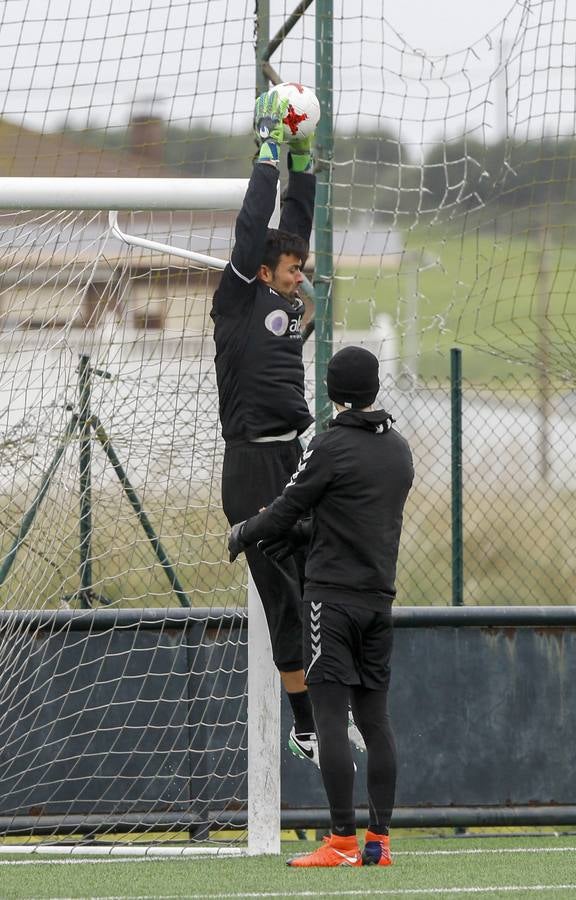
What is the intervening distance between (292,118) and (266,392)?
1.10m

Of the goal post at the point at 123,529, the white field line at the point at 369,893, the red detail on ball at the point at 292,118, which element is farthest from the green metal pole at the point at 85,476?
the white field line at the point at 369,893

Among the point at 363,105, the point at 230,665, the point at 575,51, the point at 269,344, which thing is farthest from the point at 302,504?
the point at 575,51

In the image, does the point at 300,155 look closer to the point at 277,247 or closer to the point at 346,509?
the point at 277,247

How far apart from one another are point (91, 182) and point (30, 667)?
99.4 inches

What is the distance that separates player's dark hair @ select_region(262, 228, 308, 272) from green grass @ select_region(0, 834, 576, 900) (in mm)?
2389

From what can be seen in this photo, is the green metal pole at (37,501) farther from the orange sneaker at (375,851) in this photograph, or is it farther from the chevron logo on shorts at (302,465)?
the orange sneaker at (375,851)

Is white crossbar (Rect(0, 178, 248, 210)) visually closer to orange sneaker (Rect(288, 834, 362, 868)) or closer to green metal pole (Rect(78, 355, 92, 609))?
green metal pole (Rect(78, 355, 92, 609))

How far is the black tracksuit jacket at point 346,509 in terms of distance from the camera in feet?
17.5

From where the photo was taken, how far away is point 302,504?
5.33 metres

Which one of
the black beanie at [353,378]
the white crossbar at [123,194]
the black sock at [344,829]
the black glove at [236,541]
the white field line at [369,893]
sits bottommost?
the white field line at [369,893]

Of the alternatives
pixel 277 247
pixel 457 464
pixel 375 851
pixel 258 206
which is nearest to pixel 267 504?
pixel 277 247

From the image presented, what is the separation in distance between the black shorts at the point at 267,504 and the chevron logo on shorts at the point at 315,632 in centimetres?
43

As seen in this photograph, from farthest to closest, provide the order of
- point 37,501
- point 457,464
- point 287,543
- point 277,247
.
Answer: point 457,464 < point 37,501 < point 277,247 < point 287,543

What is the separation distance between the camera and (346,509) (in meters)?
5.36
